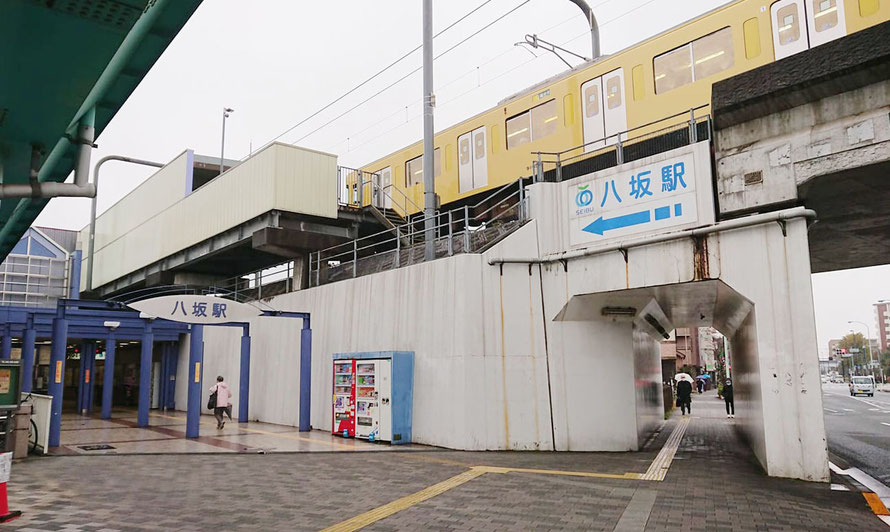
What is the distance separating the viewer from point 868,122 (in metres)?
Answer: 10.4

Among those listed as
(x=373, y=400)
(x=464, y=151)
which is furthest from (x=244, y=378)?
(x=464, y=151)

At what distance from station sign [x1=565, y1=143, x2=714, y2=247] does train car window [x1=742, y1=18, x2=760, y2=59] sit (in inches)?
124

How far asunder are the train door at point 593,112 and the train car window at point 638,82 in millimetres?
1012

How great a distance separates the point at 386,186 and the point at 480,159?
5133 millimetres

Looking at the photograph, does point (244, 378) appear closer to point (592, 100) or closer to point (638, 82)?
point (592, 100)

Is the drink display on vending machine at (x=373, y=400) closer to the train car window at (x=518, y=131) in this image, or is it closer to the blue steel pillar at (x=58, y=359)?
the blue steel pillar at (x=58, y=359)

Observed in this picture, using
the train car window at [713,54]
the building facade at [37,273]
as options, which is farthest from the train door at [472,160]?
the building facade at [37,273]

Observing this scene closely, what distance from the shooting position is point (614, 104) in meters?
16.2

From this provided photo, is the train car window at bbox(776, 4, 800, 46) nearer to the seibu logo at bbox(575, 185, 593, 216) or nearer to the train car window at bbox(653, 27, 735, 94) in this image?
the train car window at bbox(653, 27, 735, 94)

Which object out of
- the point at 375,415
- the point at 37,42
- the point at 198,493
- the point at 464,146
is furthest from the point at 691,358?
the point at 37,42

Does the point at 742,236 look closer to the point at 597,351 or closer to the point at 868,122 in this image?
the point at 868,122

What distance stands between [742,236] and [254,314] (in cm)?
1244

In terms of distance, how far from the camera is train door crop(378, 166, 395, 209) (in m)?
23.3

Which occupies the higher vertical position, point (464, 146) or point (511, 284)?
point (464, 146)
